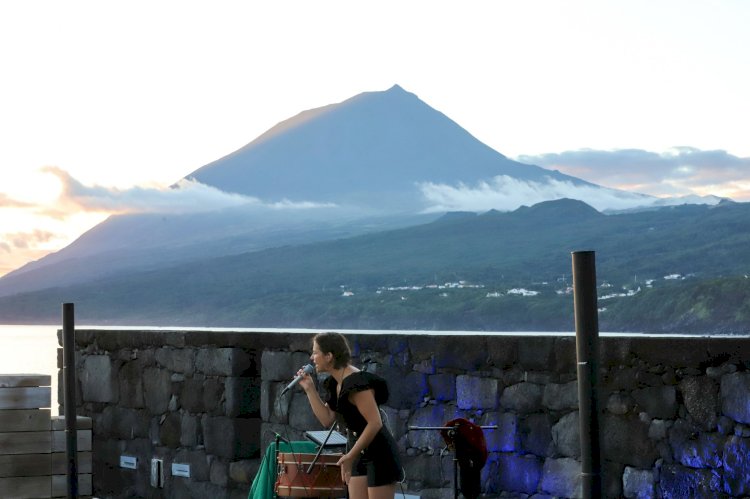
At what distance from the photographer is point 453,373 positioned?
24.0 feet

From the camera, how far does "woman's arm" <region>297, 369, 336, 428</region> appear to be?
245 inches

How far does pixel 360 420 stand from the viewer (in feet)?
19.7

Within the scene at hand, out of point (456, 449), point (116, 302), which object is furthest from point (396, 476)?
point (116, 302)

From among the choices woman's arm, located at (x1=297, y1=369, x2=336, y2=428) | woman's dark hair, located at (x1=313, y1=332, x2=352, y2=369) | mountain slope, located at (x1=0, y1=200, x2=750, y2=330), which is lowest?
woman's arm, located at (x1=297, y1=369, x2=336, y2=428)

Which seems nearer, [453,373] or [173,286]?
[453,373]

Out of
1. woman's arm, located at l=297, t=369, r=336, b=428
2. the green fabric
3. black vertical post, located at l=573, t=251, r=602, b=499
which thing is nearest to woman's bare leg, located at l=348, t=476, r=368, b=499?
woman's arm, located at l=297, t=369, r=336, b=428

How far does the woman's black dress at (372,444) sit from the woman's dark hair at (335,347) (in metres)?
0.11

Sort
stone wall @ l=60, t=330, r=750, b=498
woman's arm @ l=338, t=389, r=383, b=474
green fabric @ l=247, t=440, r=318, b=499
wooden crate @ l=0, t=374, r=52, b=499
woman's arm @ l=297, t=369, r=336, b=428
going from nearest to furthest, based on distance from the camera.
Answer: woman's arm @ l=338, t=389, r=383, b=474 → stone wall @ l=60, t=330, r=750, b=498 → woman's arm @ l=297, t=369, r=336, b=428 → green fabric @ l=247, t=440, r=318, b=499 → wooden crate @ l=0, t=374, r=52, b=499

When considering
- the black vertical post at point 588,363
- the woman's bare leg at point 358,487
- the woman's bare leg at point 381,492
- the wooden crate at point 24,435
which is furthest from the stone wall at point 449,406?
the black vertical post at point 588,363

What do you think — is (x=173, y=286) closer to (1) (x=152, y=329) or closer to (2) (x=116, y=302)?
(2) (x=116, y=302)

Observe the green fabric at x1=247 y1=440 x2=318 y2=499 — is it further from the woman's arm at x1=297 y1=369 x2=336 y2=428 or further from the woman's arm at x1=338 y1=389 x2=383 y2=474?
the woman's arm at x1=338 y1=389 x2=383 y2=474

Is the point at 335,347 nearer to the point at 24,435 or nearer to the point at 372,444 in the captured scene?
the point at 372,444

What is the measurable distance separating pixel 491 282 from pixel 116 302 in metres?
53.1

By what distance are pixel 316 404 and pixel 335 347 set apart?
431 mm
